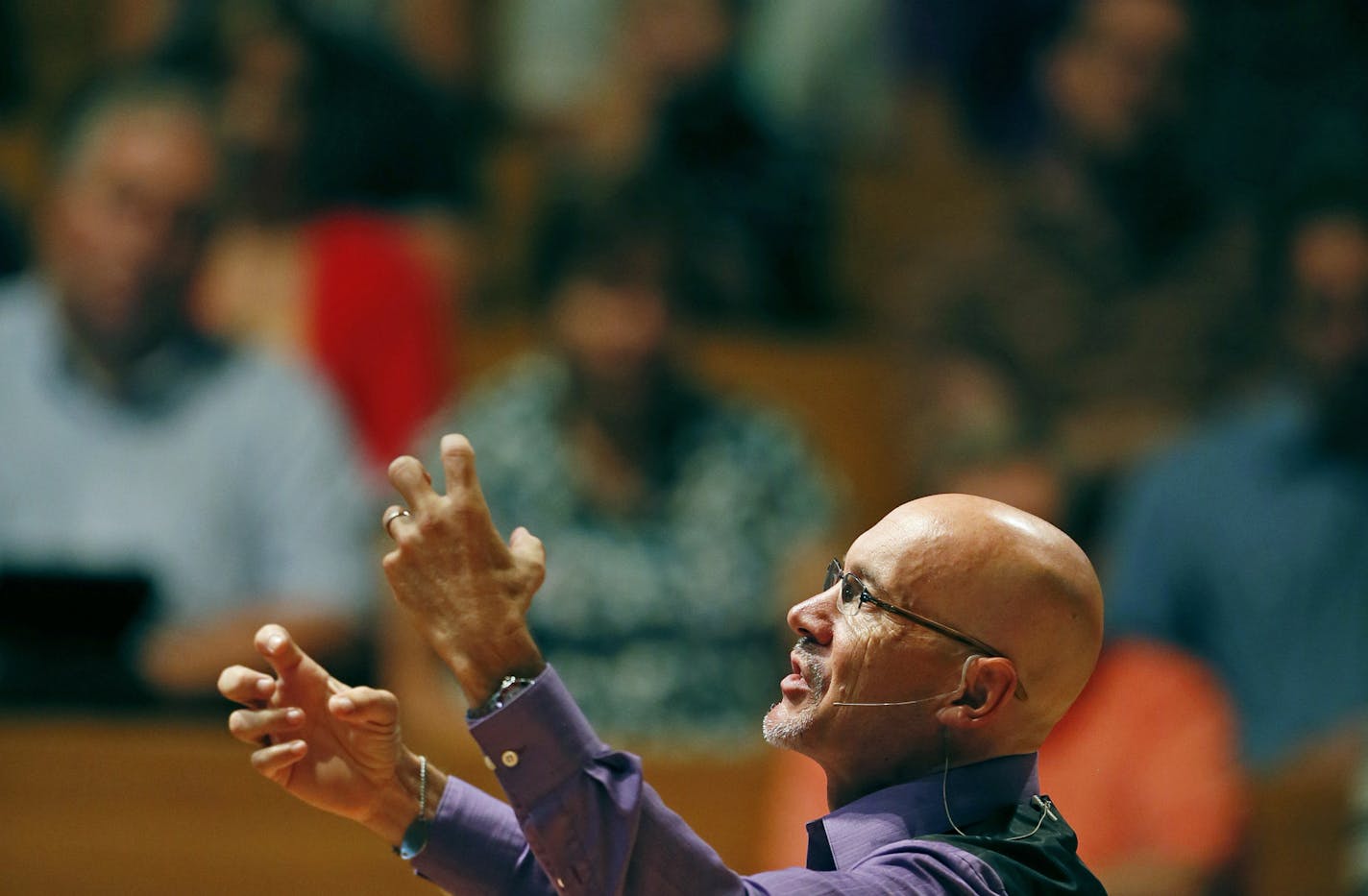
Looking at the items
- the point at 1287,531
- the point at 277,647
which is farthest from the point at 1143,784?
the point at 277,647

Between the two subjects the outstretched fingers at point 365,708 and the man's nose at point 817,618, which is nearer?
the outstretched fingers at point 365,708

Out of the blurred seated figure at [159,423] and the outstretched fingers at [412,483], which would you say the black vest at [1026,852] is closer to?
the outstretched fingers at [412,483]

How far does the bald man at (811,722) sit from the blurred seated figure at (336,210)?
341cm

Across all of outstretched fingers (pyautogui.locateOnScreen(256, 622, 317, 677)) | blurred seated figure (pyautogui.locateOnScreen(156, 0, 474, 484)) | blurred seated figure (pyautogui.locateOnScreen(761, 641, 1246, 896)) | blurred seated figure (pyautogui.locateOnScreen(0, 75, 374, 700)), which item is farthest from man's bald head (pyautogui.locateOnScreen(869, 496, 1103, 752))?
blurred seated figure (pyautogui.locateOnScreen(156, 0, 474, 484))

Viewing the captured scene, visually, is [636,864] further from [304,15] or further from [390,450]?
[304,15]

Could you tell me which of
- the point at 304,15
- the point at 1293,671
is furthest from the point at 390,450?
the point at 1293,671

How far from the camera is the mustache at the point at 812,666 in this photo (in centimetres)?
211

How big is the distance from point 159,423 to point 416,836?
10.6 feet

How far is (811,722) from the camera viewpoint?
6.89 ft

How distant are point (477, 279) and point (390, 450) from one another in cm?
116

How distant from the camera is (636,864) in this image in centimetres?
187

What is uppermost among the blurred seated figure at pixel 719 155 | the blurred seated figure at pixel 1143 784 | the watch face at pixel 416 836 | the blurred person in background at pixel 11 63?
the blurred person in background at pixel 11 63

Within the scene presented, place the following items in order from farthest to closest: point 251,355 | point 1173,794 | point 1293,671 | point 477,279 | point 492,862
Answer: point 477,279 < point 251,355 < point 1293,671 < point 1173,794 < point 492,862

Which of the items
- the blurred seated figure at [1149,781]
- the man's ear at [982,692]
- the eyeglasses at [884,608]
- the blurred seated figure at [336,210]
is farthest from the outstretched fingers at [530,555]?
the blurred seated figure at [336,210]
